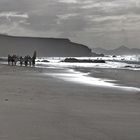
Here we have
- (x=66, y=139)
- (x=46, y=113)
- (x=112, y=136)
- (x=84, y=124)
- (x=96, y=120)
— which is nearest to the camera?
(x=66, y=139)

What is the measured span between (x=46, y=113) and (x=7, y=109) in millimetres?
1019

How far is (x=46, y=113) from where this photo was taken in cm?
955

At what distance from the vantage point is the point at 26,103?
37.1ft

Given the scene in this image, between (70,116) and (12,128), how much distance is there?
2166 millimetres

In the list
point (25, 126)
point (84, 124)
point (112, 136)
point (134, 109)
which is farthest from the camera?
point (134, 109)

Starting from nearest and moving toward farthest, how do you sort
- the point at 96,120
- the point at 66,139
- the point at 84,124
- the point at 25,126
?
the point at 66,139 → the point at 25,126 → the point at 84,124 → the point at 96,120

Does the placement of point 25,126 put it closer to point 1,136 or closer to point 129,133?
point 1,136

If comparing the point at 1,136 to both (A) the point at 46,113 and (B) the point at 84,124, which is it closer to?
(B) the point at 84,124

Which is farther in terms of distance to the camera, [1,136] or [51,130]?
[51,130]

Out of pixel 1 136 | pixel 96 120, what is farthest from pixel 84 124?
pixel 1 136

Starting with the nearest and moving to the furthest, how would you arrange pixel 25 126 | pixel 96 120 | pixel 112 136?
pixel 112 136 → pixel 25 126 → pixel 96 120

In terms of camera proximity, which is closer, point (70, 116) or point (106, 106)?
point (70, 116)

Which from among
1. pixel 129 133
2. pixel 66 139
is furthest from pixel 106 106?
pixel 66 139

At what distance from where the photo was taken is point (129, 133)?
7367mm
